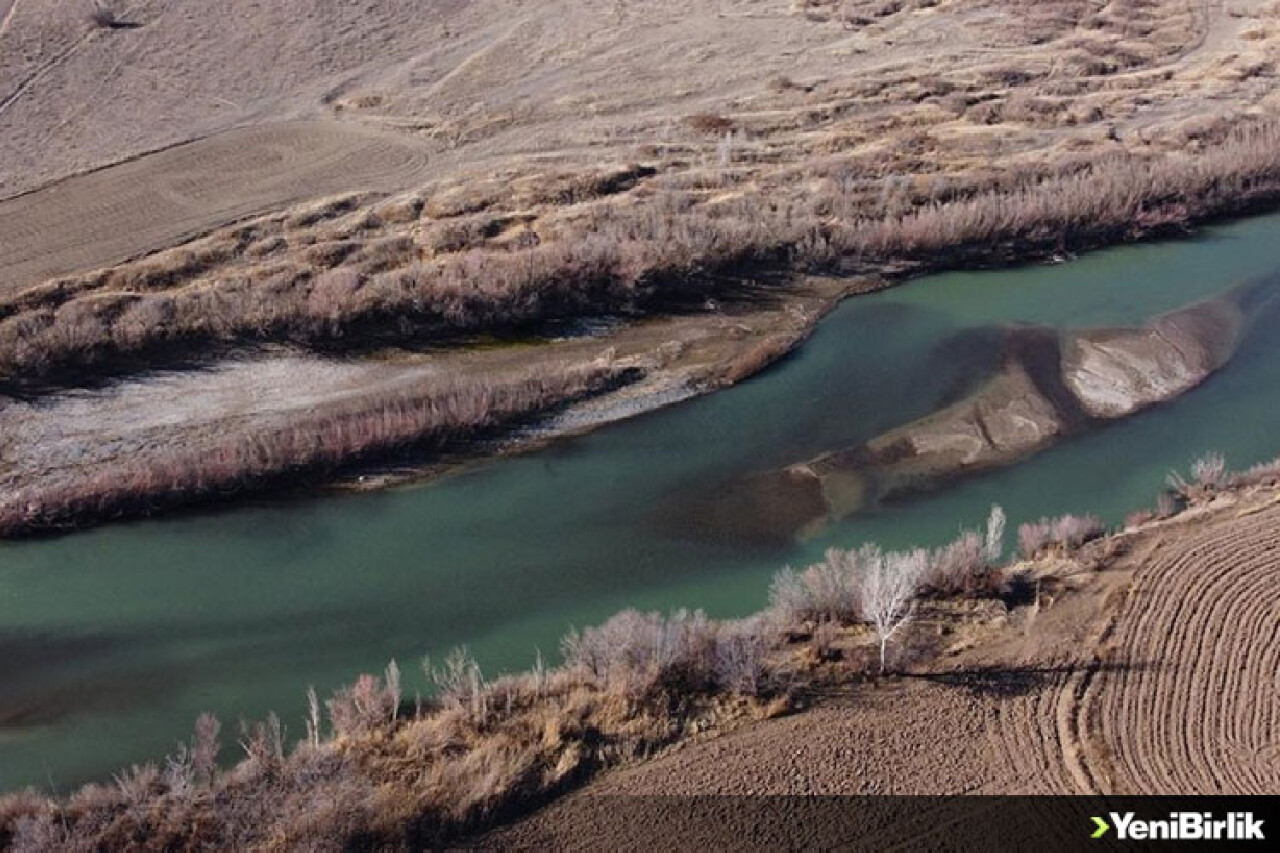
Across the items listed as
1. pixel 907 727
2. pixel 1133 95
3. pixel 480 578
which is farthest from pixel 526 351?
pixel 1133 95

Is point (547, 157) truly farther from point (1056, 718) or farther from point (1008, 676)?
point (1056, 718)

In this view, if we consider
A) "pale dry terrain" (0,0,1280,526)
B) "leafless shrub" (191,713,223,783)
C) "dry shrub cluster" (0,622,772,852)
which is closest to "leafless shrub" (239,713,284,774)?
"dry shrub cluster" (0,622,772,852)

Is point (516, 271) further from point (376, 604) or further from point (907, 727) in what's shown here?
point (907, 727)

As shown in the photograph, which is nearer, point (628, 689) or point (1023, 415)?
point (628, 689)

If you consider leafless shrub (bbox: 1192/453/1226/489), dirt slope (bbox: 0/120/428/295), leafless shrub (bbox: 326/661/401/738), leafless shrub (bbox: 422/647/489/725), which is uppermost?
dirt slope (bbox: 0/120/428/295)

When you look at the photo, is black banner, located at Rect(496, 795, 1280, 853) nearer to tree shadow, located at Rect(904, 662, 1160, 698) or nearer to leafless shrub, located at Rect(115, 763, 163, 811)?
tree shadow, located at Rect(904, 662, 1160, 698)

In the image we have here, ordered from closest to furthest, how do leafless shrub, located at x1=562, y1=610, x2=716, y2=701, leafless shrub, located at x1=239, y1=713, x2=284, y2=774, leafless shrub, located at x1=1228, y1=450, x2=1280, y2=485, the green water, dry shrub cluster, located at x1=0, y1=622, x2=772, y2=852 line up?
dry shrub cluster, located at x1=0, y1=622, x2=772, y2=852 < leafless shrub, located at x1=239, y1=713, x2=284, y2=774 < leafless shrub, located at x1=562, y1=610, x2=716, y2=701 < the green water < leafless shrub, located at x1=1228, y1=450, x2=1280, y2=485

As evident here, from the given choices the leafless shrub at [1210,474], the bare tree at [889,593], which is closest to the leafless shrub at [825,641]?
the bare tree at [889,593]
